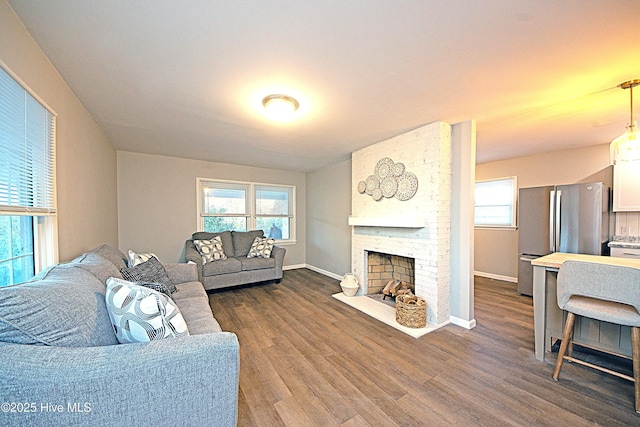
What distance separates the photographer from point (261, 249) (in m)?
4.50

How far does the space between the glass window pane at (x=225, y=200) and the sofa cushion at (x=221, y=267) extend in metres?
1.32

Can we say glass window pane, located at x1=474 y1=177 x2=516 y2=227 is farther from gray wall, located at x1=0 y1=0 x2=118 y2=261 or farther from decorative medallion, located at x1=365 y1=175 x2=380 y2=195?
gray wall, located at x1=0 y1=0 x2=118 y2=261

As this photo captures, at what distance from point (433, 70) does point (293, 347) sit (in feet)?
8.82

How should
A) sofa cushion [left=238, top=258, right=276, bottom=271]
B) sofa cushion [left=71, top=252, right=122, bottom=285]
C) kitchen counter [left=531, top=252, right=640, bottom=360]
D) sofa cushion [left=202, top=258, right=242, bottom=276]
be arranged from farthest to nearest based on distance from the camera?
sofa cushion [left=238, top=258, right=276, bottom=271] < sofa cushion [left=202, top=258, right=242, bottom=276] < kitchen counter [left=531, top=252, right=640, bottom=360] < sofa cushion [left=71, top=252, right=122, bottom=285]

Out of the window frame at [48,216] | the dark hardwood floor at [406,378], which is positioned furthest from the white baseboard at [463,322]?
the window frame at [48,216]

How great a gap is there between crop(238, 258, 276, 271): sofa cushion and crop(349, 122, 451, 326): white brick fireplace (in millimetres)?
1987

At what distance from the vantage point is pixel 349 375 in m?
1.91

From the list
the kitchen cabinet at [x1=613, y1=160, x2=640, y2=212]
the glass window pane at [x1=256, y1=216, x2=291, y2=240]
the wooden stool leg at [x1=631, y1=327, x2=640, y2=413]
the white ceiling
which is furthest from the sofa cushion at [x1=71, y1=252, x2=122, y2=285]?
the kitchen cabinet at [x1=613, y1=160, x2=640, y2=212]

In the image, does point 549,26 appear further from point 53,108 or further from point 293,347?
point 53,108

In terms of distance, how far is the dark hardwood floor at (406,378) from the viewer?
151 centimetres

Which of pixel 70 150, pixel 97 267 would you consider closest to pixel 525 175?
pixel 97 267

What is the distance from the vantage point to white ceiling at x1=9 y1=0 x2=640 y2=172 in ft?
4.18

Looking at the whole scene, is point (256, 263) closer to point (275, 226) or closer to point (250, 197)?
point (275, 226)

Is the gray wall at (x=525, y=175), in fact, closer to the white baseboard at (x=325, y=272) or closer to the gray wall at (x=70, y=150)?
the white baseboard at (x=325, y=272)
